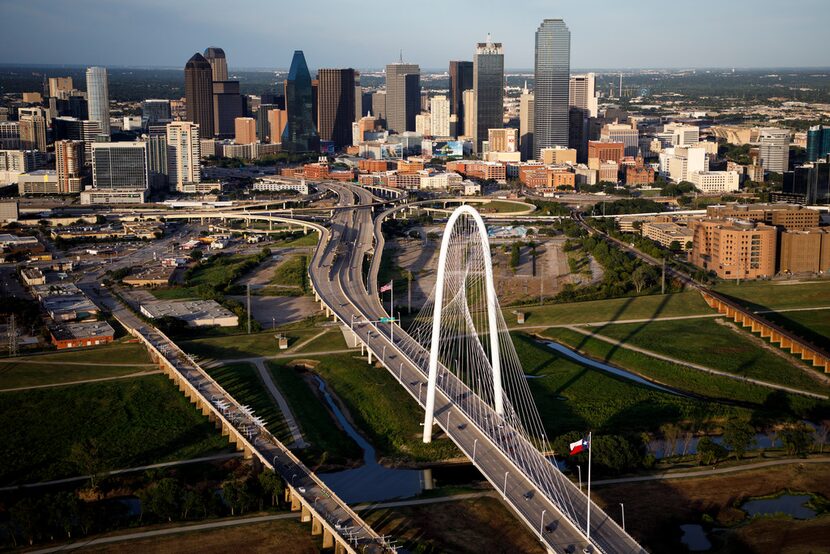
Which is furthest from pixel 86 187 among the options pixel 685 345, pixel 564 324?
pixel 685 345

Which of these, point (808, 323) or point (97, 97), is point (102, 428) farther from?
point (97, 97)

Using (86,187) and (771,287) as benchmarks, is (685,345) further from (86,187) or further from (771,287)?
(86,187)

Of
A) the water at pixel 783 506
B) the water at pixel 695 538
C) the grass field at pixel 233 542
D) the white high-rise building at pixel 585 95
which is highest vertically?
the white high-rise building at pixel 585 95

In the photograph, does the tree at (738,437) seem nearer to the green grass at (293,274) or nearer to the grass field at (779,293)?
the grass field at (779,293)

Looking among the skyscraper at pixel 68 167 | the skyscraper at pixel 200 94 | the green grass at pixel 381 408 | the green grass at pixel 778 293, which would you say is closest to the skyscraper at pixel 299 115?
the skyscraper at pixel 200 94

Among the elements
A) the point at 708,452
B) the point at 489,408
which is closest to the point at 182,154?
the point at 489,408

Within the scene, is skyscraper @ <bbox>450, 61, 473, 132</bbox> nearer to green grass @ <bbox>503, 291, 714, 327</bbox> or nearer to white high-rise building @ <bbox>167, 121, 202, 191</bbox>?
white high-rise building @ <bbox>167, 121, 202, 191</bbox>

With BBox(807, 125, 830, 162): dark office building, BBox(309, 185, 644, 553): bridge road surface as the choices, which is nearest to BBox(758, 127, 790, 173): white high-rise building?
BBox(807, 125, 830, 162): dark office building
